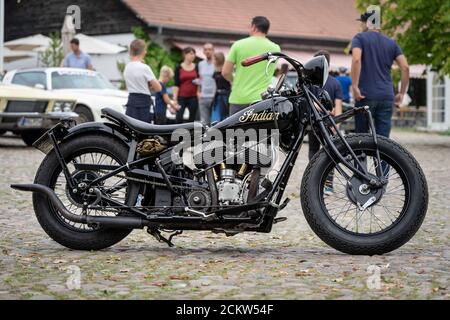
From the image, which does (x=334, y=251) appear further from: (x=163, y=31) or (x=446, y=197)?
(x=163, y=31)

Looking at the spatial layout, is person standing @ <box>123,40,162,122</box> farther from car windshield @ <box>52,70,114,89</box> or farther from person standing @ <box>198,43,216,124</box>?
car windshield @ <box>52,70,114,89</box>

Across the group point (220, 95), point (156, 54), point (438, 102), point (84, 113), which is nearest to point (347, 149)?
point (220, 95)

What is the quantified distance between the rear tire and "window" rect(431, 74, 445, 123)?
2942 cm

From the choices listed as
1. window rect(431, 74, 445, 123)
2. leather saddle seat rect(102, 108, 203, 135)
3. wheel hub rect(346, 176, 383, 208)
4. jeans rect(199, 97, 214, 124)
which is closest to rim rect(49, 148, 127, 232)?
leather saddle seat rect(102, 108, 203, 135)

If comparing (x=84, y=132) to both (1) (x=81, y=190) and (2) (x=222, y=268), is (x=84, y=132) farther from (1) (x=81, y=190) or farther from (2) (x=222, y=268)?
(2) (x=222, y=268)

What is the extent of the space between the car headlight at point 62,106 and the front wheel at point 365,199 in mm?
12326

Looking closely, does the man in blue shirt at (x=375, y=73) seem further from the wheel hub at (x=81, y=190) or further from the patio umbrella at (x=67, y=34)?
the patio umbrella at (x=67, y=34)

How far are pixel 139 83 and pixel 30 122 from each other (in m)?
5.83

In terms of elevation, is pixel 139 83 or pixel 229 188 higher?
pixel 139 83

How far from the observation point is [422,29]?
23.3 meters

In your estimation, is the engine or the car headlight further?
the car headlight

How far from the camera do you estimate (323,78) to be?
714 centimetres

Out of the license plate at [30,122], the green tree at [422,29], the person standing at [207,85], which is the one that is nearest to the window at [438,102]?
the green tree at [422,29]

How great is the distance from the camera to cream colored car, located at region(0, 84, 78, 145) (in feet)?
60.7
